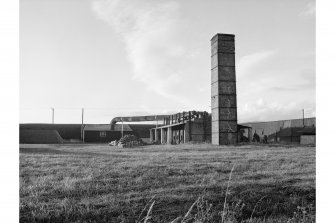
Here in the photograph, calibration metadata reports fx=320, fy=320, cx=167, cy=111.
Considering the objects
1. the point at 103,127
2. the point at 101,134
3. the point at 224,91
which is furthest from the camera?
the point at 103,127

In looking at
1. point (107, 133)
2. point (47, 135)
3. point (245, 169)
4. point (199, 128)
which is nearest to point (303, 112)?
point (199, 128)

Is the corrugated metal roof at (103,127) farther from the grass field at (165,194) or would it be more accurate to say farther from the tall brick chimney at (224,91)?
the grass field at (165,194)

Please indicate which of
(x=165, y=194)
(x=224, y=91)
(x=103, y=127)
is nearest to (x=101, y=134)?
(x=103, y=127)

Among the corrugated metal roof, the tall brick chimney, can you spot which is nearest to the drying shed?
the corrugated metal roof

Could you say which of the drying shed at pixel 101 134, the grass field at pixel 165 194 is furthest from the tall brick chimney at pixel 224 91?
the drying shed at pixel 101 134

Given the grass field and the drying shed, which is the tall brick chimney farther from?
the drying shed

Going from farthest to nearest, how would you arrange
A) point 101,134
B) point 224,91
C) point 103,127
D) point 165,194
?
point 103,127
point 101,134
point 224,91
point 165,194

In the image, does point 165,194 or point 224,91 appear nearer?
point 165,194

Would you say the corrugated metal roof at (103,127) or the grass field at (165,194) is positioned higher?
the corrugated metal roof at (103,127)

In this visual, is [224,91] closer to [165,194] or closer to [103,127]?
[165,194]

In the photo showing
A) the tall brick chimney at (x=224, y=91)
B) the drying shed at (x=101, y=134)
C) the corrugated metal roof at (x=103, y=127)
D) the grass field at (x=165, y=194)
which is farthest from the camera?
the corrugated metal roof at (x=103, y=127)

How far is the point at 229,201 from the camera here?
6.77 m
